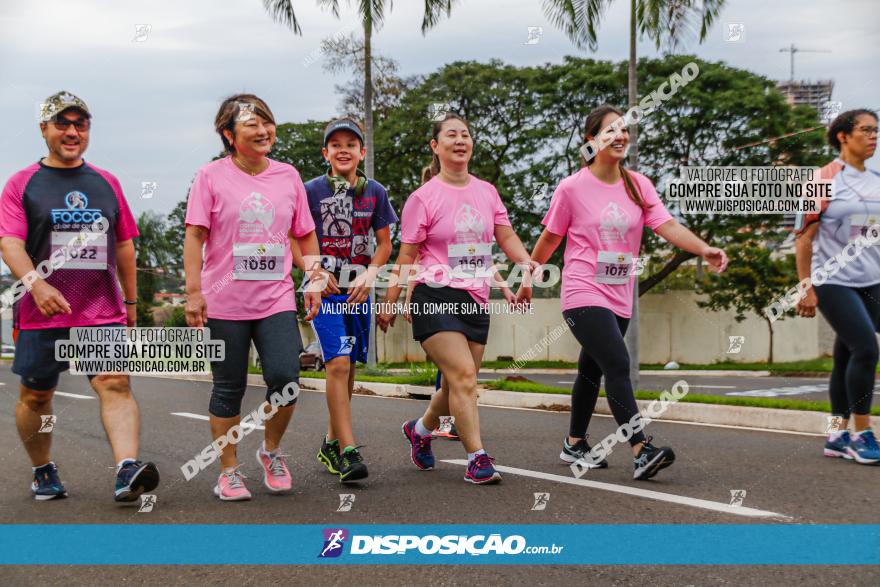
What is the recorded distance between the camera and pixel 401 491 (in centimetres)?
502

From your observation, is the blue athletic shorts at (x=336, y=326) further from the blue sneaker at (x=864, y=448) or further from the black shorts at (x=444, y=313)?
the blue sneaker at (x=864, y=448)

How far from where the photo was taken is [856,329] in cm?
584

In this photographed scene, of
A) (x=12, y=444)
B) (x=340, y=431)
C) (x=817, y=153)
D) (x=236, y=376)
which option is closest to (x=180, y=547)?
(x=236, y=376)

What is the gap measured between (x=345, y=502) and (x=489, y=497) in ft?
2.41

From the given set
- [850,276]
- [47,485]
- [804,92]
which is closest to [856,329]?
[850,276]

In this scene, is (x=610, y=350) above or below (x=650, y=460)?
above

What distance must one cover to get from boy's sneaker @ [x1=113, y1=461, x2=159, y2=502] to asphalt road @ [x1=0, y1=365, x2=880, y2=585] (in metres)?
0.11

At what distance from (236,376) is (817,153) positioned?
24709 millimetres

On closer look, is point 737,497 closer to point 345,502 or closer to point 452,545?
point 452,545

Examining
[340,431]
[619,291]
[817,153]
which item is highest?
[817,153]

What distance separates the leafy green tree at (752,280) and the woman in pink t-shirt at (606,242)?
2342 cm

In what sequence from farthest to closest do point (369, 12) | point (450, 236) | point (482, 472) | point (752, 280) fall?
point (752, 280)
point (369, 12)
point (450, 236)
point (482, 472)

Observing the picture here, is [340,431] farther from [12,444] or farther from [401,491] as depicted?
[12,444]

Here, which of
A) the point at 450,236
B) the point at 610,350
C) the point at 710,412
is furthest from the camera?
the point at 710,412
